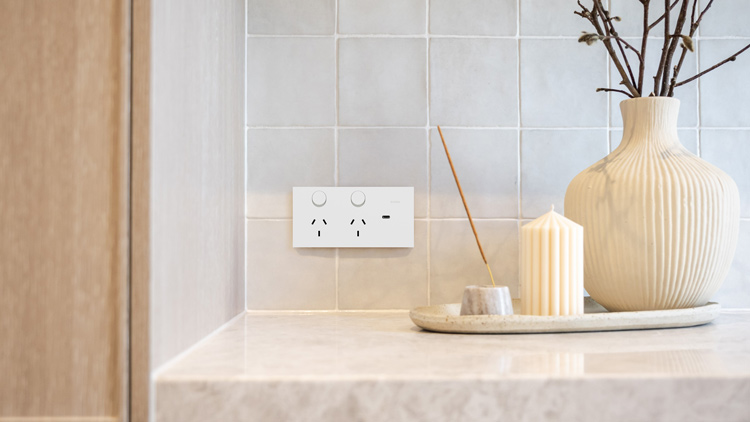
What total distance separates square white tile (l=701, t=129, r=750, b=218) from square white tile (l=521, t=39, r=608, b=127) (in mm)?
186

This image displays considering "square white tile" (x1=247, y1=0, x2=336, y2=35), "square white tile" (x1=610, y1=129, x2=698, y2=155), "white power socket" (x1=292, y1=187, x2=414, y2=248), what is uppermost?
"square white tile" (x1=247, y1=0, x2=336, y2=35)

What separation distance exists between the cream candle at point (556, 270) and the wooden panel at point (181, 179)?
422 mm

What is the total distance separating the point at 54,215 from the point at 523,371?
439mm

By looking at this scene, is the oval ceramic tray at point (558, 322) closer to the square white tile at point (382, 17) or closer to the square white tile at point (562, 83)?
the square white tile at point (562, 83)

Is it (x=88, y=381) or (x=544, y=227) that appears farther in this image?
(x=544, y=227)

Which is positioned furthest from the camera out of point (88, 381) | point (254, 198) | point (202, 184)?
point (254, 198)

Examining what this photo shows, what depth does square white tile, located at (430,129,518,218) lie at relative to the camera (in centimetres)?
102

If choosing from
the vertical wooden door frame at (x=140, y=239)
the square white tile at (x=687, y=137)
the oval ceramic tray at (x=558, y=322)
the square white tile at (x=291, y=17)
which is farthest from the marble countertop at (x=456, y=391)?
the square white tile at (x=291, y=17)

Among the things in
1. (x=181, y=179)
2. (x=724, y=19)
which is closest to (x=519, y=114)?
(x=724, y=19)

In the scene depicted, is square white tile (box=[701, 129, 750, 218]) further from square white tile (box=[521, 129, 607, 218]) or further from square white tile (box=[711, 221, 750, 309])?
square white tile (box=[521, 129, 607, 218])

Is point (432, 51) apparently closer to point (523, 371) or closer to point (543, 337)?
point (543, 337)

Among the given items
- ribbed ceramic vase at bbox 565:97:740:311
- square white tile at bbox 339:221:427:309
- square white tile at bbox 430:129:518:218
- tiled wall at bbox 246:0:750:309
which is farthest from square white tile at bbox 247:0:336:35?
ribbed ceramic vase at bbox 565:97:740:311

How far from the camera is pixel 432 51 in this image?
3.38 ft

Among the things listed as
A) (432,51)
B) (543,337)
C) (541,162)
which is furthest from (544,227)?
(432,51)
